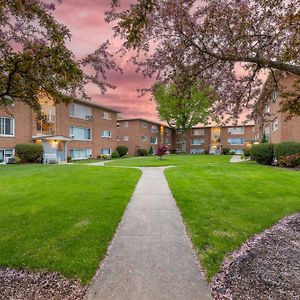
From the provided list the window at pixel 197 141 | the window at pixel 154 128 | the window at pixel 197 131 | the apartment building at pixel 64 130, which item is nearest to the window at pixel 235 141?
the window at pixel 197 141

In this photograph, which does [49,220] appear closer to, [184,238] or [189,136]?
[184,238]

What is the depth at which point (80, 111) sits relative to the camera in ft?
→ 108

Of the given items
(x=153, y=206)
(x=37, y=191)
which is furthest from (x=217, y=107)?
(x=37, y=191)

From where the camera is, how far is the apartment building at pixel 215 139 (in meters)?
58.6

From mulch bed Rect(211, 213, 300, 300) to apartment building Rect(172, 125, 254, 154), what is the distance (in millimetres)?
54477

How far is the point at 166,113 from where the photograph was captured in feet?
162

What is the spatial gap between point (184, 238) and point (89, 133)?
3151 centimetres

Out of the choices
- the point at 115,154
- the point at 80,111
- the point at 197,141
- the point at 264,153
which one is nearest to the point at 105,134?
the point at 115,154

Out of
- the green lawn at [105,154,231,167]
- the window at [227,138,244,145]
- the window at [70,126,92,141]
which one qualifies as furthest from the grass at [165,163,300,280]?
the window at [227,138,244,145]

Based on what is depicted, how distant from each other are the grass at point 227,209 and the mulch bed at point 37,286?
79.3 inches

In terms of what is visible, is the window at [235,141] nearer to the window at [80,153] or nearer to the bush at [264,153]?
the window at [80,153]

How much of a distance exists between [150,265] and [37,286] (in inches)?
67.2

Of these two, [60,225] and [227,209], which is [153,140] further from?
[60,225]

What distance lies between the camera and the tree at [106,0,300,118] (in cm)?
609
